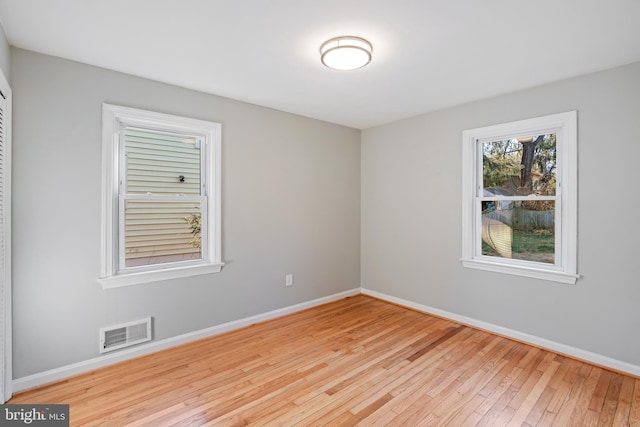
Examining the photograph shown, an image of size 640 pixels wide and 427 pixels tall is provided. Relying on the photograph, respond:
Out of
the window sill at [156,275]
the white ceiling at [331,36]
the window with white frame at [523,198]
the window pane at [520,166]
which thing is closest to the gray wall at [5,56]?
the white ceiling at [331,36]

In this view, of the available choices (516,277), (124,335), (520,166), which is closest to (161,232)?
(124,335)

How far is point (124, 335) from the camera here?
265 centimetres

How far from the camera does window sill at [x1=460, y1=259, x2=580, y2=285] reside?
277 centimetres

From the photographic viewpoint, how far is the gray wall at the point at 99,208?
2264 millimetres

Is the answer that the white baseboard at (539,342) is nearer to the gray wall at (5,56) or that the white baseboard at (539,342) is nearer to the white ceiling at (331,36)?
the white ceiling at (331,36)

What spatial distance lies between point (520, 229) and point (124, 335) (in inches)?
152

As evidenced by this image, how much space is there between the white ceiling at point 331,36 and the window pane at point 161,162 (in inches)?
21.1

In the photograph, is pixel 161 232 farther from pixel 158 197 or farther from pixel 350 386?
pixel 350 386

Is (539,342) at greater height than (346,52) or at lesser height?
lesser

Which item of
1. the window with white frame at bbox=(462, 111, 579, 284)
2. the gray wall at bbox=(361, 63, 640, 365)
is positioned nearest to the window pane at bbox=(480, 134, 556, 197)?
the window with white frame at bbox=(462, 111, 579, 284)

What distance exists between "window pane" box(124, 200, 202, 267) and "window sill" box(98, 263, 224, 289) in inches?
6.2

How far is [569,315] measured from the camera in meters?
2.77

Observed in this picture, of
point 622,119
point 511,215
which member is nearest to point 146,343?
point 511,215

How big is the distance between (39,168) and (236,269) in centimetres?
182
